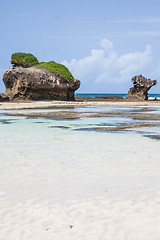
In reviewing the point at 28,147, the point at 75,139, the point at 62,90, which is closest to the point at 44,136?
the point at 75,139

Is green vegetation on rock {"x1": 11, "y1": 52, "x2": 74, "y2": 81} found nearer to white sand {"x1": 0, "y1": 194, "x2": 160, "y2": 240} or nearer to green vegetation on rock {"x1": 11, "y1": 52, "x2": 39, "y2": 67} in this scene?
green vegetation on rock {"x1": 11, "y1": 52, "x2": 39, "y2": 67}

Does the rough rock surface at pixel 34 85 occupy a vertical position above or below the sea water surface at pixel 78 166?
above

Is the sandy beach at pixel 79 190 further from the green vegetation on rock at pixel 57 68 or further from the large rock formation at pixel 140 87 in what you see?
the large rock formation at pixel 140 87

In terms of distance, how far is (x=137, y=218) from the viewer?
407cm

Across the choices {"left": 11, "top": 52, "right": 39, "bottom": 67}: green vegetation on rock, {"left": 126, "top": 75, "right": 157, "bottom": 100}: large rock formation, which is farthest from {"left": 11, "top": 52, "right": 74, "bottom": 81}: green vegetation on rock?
{"left": 126, "top": 75, "right": 157, "bottom": 100}: large rock formation

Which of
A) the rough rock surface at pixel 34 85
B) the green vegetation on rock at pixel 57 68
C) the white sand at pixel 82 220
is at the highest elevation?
the green vegetation on rock at pixel 57 68

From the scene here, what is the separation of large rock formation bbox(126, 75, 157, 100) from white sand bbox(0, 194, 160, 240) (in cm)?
4434

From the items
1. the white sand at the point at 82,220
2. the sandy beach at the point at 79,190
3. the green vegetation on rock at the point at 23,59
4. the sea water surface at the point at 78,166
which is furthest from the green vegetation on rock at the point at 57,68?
the white sand at the point at 82,220

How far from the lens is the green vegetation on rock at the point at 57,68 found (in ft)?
135

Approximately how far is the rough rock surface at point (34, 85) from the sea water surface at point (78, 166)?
28.7 m

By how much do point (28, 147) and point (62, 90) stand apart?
31.8 m

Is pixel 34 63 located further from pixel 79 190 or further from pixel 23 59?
pixel 79 190

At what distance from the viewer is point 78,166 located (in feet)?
22.6

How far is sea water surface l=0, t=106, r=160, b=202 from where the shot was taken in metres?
5.21
